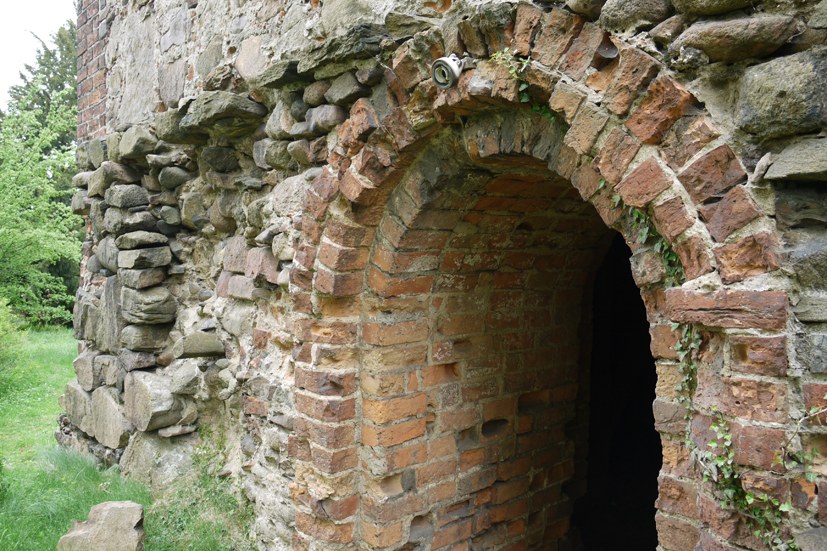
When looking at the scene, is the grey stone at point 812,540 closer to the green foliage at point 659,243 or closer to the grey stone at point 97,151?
the green foliage at point 659,243

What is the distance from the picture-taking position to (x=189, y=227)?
3.87 m

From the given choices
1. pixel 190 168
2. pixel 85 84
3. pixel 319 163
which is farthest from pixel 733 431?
pixel 85 84

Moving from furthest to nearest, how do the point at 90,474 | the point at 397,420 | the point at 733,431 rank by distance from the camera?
the point at 90,474, the point at 397,420, the point at 733,431

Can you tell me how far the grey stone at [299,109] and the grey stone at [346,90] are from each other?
245 mm

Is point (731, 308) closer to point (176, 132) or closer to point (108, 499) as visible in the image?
point (176, 132)

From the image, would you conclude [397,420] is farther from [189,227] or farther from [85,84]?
[85,84]

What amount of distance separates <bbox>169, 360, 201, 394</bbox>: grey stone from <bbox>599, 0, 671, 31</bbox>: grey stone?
3096mm

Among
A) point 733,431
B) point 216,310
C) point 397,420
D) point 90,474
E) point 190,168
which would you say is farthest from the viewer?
point 90,474

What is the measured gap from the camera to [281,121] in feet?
8.68

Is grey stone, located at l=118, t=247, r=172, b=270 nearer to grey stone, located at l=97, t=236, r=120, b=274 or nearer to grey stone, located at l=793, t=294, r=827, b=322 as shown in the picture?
grey stone, located at l=97, t=236, r=120, b=274

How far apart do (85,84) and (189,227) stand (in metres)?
2.10

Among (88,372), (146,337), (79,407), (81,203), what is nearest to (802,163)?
(146,337)

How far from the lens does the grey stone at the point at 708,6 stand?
1234 mm

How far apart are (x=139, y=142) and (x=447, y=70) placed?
2758 mm
